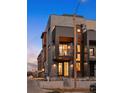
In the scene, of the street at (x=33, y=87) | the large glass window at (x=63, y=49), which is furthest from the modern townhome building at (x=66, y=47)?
the street at (x=33, y=87)

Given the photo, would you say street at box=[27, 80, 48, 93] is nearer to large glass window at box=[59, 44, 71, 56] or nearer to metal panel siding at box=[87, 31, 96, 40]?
large glass window at box=[59, 44, 71, 56]

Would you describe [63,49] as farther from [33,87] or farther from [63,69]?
[33,87]

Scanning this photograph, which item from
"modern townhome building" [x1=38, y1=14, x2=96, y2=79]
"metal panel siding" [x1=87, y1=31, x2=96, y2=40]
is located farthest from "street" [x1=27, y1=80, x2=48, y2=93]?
"metal panel siding" [x1=87, y1=31, x2=96, y2=40]

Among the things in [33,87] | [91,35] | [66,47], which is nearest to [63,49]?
[66,47]

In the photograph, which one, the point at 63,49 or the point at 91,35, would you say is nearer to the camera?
the point at 63,49

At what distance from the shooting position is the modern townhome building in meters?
2.26

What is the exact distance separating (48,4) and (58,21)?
0.66 ft

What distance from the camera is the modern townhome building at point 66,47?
2.26m

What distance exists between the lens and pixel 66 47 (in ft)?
7.47

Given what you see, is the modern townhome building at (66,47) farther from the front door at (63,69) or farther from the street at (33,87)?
the street at (33,87)

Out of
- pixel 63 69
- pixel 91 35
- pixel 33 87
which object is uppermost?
pixel 91 35
